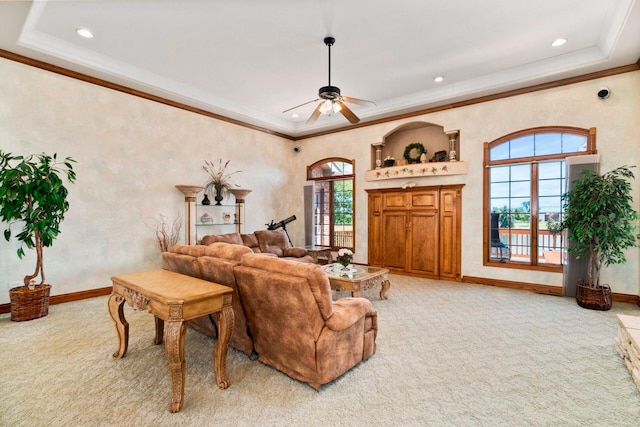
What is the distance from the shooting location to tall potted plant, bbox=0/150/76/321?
11.0 feet

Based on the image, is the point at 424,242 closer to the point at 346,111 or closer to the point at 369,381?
the point at 346,111

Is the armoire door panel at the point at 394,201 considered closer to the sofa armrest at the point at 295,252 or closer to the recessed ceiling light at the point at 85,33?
the sofa armrest at the point at 295,252

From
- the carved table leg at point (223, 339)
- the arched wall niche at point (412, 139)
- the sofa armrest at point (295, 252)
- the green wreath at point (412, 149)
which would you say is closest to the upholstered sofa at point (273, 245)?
the sofa armrest at point (295, 252)

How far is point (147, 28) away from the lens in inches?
143

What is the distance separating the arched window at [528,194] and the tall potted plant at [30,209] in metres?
6.48

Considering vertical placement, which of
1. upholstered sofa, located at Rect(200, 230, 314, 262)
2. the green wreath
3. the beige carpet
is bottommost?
the beige carpet

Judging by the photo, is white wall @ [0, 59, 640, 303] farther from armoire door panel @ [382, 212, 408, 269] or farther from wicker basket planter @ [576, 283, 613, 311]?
armoire door panel @ [382, 212, 408, 269]

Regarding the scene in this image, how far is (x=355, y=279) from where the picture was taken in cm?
385

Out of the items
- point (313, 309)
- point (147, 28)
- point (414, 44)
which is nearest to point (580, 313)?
point (313, 309)

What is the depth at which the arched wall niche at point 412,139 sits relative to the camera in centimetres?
618

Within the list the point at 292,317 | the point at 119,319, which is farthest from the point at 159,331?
the point at 292,317

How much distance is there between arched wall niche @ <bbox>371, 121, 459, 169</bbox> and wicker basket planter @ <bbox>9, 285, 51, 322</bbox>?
19.4 ft

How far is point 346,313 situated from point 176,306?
3.89 feet

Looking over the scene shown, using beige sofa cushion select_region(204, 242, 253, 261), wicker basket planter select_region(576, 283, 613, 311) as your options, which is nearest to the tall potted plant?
beige sofa cushion select_region(204, 242, 253, 261)
